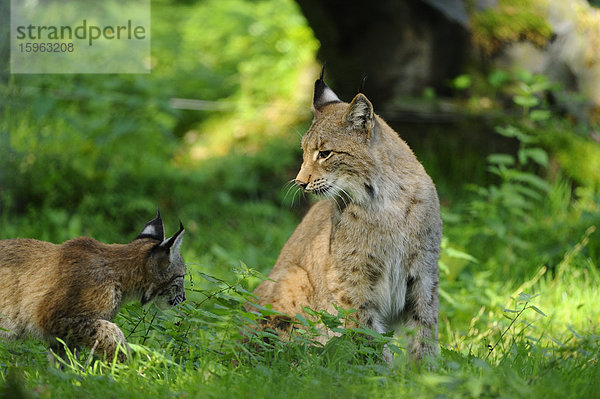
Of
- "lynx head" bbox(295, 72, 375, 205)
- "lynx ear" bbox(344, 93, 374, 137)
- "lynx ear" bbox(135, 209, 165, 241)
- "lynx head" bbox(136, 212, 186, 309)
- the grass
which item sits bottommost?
the grass

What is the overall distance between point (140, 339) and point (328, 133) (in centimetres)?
160

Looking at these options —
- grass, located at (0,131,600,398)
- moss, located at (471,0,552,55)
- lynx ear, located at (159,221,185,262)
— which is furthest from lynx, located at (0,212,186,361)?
moss, located at (471,0,552,55)

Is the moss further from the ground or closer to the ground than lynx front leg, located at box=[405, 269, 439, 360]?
further from the ground

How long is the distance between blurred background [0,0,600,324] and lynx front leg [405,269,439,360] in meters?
2.01

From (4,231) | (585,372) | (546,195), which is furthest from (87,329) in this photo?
(546,195)

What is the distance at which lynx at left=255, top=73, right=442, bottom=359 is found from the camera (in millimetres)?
4312

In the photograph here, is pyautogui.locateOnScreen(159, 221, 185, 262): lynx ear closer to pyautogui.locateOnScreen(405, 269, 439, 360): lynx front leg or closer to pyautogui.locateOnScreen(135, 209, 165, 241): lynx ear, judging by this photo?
pyautogui.locateOnScreen(135, 209, 165, 241): lynx ear

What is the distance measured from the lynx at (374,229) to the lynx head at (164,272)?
0.81 meters

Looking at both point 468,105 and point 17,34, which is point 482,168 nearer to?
point 468,105

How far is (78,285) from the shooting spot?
385cm

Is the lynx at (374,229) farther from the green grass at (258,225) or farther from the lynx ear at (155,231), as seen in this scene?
the lynx ear at (155,231)

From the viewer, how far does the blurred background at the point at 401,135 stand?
6.96m

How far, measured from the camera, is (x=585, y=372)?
3.57 meters

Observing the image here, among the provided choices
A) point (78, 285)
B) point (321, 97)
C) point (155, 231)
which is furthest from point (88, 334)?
point (321, 97)
